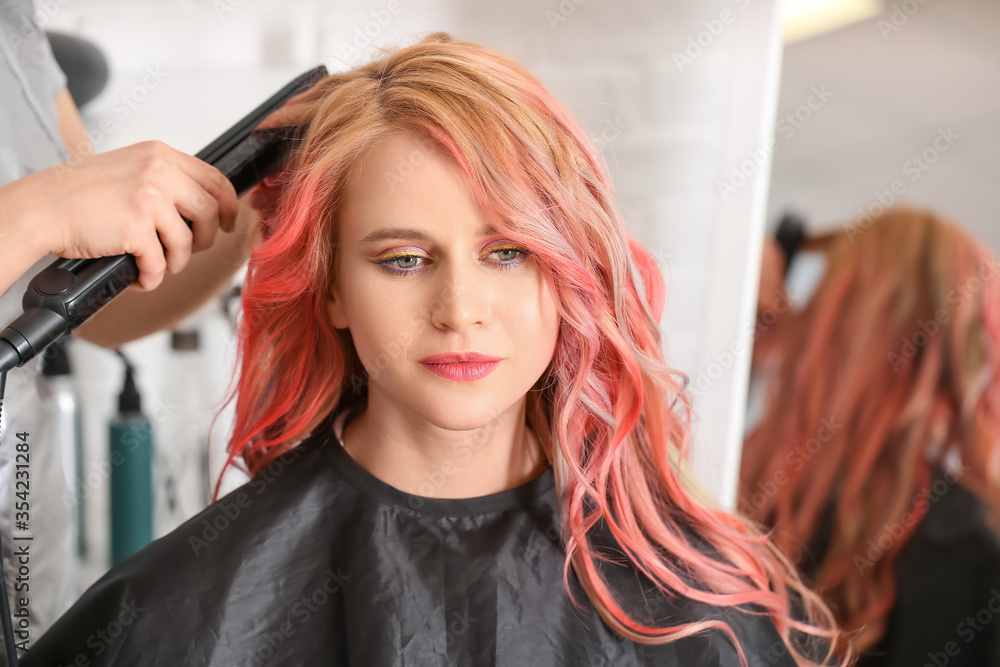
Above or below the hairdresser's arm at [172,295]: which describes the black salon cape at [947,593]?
below

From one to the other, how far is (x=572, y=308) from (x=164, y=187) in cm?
49

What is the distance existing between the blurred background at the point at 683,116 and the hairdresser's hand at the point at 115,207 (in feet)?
1.91

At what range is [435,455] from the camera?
3.06ft

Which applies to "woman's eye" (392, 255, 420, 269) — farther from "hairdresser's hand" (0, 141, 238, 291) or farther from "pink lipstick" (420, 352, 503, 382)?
"hairdresser's hand" (0, 141, 238, 291)

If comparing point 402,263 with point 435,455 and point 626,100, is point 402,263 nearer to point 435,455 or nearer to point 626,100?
point 435,455

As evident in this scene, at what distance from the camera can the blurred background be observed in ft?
4.41

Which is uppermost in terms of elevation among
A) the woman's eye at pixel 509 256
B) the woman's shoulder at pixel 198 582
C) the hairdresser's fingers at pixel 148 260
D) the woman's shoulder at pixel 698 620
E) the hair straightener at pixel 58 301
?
the woman's eye at pixel 509 256

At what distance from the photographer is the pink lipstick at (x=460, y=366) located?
0.81 meters

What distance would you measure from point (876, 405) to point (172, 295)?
4.94ft

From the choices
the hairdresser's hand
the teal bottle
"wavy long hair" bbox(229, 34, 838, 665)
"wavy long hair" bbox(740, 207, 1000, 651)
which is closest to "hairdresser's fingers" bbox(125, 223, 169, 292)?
the hairdresser's hand

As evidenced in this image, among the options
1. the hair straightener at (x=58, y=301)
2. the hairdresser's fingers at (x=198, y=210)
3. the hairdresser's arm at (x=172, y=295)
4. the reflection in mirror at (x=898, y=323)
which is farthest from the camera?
the reflection in mirror at (x=898, y=323)

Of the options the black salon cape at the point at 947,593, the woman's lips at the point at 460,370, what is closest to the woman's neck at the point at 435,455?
the woman's lips at the point at 460,370

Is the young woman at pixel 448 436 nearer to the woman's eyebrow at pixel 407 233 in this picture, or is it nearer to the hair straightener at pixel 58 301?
the woman's eyebrow at pixel 407 233

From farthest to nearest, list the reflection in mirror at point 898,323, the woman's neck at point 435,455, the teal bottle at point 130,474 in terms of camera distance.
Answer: the reflection in mirror at point 898,323 < the teal bottle at point 130,474 < the woman's neck at point 435,455
